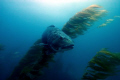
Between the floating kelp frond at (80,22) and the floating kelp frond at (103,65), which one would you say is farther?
the floating kelp frond at (80,22)

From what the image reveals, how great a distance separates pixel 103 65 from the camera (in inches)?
131

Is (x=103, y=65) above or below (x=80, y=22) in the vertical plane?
below

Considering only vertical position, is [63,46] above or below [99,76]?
above

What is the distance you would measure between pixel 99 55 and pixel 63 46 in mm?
1388

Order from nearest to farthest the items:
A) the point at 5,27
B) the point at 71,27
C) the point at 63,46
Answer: the point at 63,46
the point at 71,27
the point at 5,27

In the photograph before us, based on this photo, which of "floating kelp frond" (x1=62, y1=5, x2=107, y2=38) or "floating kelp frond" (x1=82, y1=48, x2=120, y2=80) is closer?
"floating kelp frond" (x1=82, y1=48, x2=120, y2=80)

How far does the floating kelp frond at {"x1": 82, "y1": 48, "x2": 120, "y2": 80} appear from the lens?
10.8 ft

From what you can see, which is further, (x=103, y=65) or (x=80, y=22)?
(x=80, y=22)

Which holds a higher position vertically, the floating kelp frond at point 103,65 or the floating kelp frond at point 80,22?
the floating kelp frond at point 80,22

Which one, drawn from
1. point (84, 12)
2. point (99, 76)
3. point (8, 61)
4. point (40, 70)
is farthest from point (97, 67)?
point (8, 61)

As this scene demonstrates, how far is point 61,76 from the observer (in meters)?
14.1

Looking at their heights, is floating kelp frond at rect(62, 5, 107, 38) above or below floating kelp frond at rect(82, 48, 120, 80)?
above

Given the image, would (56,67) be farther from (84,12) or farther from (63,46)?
(63,46)

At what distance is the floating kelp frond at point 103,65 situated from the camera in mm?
3282
